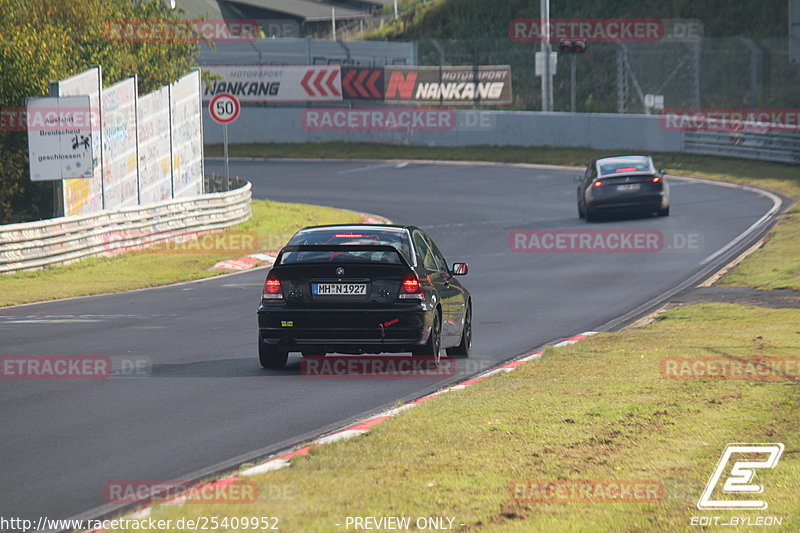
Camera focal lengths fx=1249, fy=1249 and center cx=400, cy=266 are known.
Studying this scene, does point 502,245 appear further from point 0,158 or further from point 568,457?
point 568,457

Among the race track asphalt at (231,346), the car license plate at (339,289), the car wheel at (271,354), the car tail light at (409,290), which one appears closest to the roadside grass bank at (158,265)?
the race track asphalt at (231,346)

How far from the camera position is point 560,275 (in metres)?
22.7

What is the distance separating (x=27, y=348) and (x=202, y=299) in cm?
608

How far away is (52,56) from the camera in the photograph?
28.1 meters

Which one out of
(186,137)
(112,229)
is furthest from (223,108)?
(112,229)

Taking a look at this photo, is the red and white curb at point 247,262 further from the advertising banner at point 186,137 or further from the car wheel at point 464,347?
the car wheel at point 464,347

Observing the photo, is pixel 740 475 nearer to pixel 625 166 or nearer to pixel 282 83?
pixel 625 166

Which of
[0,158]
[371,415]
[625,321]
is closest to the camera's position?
[371,415]

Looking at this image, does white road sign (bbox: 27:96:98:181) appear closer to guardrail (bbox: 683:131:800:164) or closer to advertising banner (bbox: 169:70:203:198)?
advertising banner (bbox: 169:70:203:198)

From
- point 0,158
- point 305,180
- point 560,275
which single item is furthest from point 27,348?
point 305,180

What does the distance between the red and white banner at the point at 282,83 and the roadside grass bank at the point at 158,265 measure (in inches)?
727

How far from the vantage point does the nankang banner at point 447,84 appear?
51375 millimetres

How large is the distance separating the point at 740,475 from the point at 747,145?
34819mm

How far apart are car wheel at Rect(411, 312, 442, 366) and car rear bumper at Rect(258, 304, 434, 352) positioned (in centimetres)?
21
